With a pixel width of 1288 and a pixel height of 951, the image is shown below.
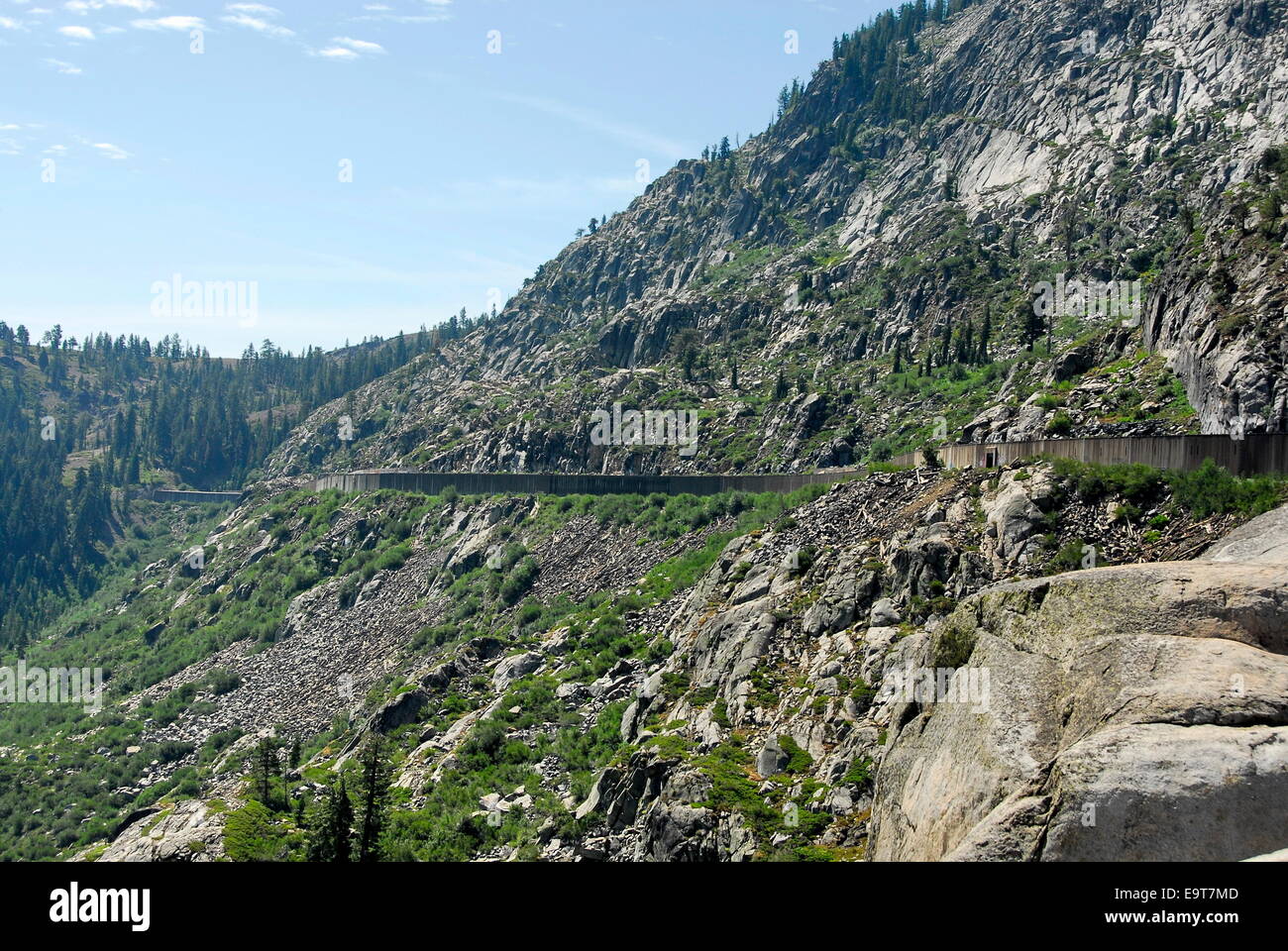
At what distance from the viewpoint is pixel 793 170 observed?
171m

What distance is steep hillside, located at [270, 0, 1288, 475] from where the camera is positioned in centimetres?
4891

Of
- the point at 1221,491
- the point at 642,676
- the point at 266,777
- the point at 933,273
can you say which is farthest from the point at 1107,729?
the point at 933,273

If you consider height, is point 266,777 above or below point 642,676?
below

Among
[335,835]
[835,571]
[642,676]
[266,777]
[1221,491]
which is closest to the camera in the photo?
[1221,491]

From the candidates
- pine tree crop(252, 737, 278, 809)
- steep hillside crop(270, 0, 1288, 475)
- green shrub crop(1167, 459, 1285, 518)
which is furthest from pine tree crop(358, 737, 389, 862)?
steep hillside crop(270, 0, 1288, 475)

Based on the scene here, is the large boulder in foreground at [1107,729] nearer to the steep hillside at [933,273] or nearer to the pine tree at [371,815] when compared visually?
the pine tree at [371,815]

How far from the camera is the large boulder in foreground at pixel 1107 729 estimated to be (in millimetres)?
11711

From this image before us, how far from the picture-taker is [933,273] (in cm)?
10869

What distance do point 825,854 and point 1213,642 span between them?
10272 millimetres

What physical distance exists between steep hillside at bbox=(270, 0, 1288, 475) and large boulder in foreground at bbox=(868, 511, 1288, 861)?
2418 centimetres

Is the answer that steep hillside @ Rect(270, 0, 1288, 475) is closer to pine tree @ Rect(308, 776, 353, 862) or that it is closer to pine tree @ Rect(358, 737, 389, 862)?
pine tree @ Rect(358, 737, 389, 862)

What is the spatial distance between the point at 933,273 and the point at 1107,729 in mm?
101281

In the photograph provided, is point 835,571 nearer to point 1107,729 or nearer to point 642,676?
point 642,676

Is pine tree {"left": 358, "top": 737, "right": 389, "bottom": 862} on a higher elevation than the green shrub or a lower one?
lower
